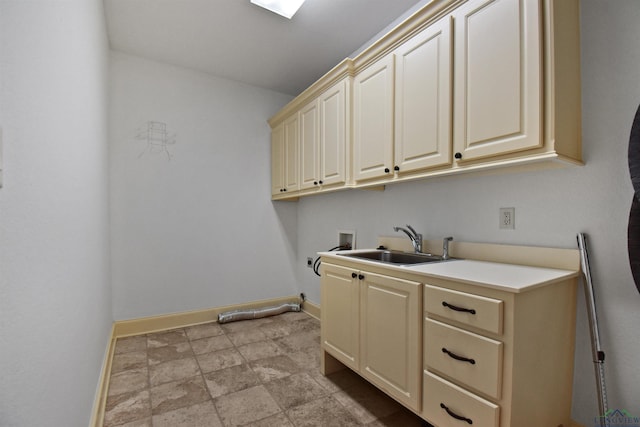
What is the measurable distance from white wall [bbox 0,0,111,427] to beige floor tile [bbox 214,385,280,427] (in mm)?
663

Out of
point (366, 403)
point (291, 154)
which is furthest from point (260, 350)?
point (291, 154)

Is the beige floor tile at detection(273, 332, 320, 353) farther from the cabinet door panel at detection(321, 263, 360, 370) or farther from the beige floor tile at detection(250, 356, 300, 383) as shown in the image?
the cabinet door panel at detection(321, 263, 360, 370)

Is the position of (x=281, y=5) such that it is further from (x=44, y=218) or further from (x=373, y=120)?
(x=44, y=218)

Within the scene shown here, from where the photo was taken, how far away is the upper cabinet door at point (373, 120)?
1.93 meters

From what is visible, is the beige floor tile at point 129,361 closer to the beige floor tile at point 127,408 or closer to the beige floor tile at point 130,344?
the beige floor tile at point 130,344

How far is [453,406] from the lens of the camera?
49.8 inches

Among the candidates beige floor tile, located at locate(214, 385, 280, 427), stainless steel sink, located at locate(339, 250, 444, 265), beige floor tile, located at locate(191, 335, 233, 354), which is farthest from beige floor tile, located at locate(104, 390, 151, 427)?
stainless steel sink, located at locate(339, 250, 444, 265)

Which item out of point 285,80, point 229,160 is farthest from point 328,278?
point 285,80

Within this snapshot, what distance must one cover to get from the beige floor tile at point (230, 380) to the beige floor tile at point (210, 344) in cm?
40

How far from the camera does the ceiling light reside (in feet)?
6.94

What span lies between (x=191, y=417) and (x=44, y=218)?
1406 millimetres

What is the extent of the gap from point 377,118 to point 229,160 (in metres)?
1.95

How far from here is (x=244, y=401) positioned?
1.82 m

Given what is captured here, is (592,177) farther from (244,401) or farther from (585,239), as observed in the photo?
(244,401)
